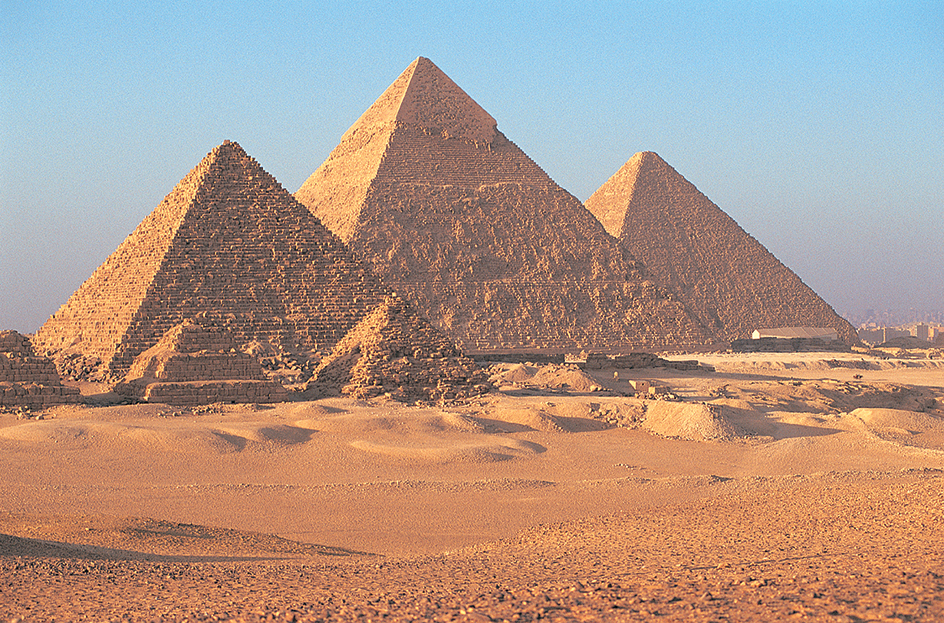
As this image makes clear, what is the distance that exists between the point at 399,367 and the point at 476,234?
3810cm

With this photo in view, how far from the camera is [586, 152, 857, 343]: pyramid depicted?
7994 cm

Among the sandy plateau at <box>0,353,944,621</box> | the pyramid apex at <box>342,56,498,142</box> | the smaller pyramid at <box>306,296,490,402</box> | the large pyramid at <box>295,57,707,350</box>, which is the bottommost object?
the sandy plateau at <box>0,353,944,621</box>

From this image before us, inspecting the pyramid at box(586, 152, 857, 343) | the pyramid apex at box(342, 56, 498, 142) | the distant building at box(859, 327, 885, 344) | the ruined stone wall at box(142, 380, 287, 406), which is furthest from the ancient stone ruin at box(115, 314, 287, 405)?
the distant building at box(859, 327, 885, 344)

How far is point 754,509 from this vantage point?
12180mm

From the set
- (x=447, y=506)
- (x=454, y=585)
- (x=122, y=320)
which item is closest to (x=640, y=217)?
(x=122, y=320)

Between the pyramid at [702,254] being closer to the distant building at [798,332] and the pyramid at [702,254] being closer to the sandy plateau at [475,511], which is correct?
the distant building at [798,332]

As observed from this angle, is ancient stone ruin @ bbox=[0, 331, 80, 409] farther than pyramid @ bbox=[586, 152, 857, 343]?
No

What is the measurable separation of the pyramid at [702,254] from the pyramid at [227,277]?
45887 mm

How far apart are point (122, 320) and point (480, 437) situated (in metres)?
15.2

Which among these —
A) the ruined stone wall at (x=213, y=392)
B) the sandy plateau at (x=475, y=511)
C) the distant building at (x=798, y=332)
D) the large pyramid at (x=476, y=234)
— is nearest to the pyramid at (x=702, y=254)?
the distant building at (x=798, y=332)

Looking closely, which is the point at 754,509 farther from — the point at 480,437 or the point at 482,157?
the point at 482,157

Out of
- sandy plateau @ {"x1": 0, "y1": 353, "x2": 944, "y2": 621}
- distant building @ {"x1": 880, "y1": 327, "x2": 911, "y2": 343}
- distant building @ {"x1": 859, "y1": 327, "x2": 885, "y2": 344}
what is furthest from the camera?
distant building @ {"x1": 880, "y1": 327, "x2": 911, "y2": 343}

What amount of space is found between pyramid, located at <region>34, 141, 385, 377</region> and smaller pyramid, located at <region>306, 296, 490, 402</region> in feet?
21.0

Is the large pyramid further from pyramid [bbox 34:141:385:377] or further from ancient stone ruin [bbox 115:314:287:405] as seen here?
ancient stone ruin [bbox 115:314:287:405]
